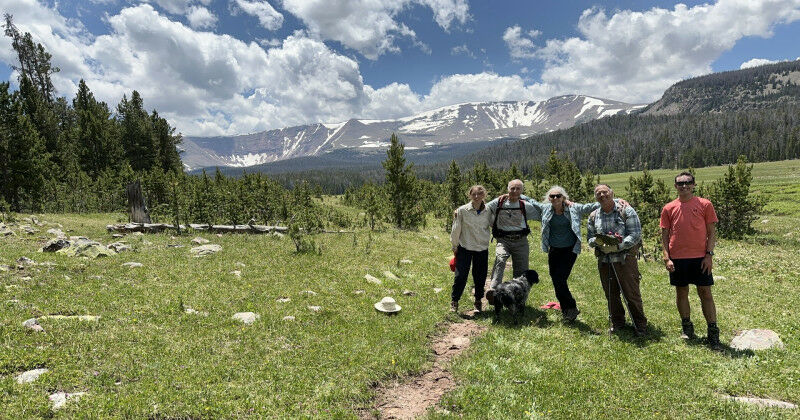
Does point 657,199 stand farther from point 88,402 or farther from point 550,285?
point 88,402

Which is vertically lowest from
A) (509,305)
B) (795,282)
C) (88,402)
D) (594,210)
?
(795,282)

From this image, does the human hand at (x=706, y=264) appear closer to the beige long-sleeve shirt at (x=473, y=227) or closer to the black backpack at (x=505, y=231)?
the black backpack at (x=505, y=231)

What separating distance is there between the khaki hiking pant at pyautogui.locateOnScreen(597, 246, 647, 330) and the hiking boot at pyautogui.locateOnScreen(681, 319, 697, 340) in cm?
73

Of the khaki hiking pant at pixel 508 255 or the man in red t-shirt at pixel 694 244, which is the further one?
the khaki hiking pant at pixel 508 255

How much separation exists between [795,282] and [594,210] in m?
14.0

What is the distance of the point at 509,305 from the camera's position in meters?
9.60

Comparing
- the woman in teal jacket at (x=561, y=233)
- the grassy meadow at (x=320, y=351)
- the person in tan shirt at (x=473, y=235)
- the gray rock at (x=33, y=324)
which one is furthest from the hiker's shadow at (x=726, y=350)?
the gray rock at (x=33, y=324)

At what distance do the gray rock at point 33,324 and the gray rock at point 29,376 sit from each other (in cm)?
190

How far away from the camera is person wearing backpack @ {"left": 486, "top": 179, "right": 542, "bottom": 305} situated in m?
9.62

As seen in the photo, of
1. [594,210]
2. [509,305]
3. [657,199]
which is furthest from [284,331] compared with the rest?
[657,199]

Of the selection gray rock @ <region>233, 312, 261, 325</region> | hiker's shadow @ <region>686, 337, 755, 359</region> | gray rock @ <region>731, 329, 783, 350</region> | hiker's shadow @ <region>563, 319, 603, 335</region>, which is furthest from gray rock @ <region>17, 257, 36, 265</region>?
gray rock @ <region>731, 329, 783, 350</region>

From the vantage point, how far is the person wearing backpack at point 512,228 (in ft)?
31.6

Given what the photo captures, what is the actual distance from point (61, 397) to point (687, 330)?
11.9m

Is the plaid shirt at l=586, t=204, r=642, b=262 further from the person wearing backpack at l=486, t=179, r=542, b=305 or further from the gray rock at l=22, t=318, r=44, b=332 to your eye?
the gray rock at l=22, t=318, r=44, b=332
